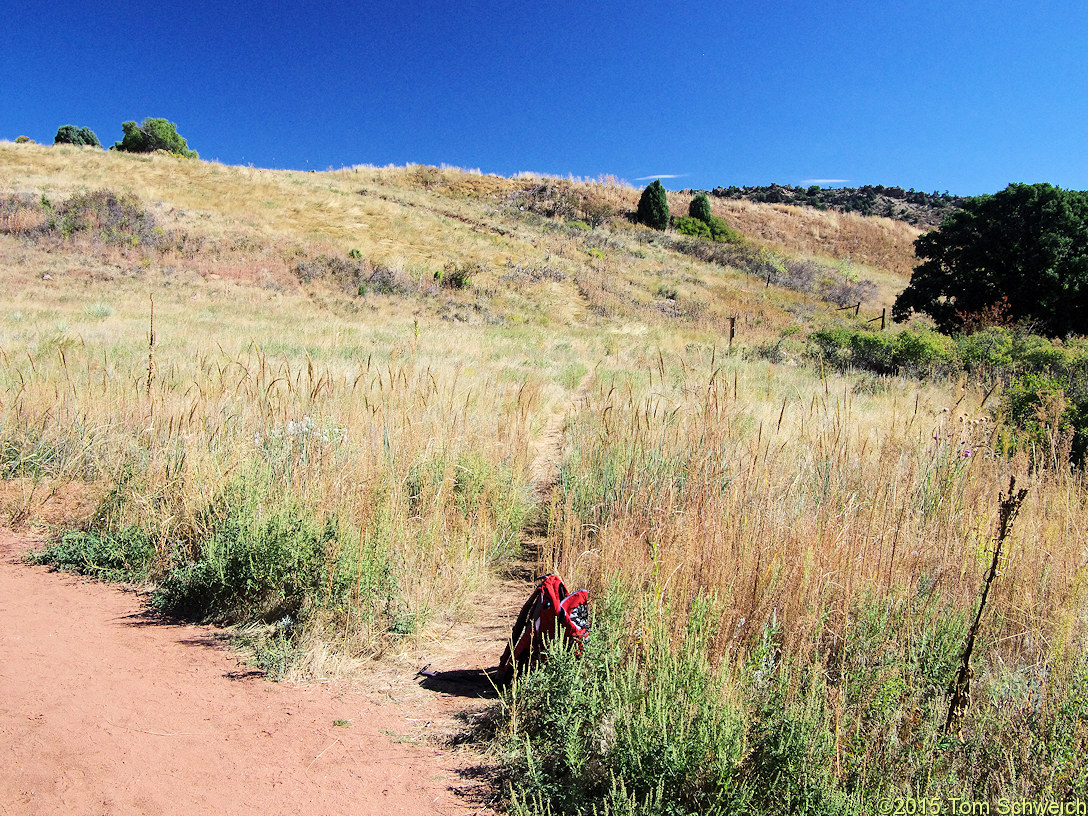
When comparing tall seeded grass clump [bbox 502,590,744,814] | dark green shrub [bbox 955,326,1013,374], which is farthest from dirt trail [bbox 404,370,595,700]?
dark green shrub [bbox 955,326,1013,374]

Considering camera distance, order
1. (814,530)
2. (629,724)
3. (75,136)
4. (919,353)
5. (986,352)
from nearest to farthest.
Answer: (629,724) < (814,530) < (986,352) < (919,353) < (75,136)

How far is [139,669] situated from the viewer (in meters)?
2.99

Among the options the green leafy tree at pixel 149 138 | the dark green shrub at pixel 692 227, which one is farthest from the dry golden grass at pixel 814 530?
the green leafy tree at pixel 149 138

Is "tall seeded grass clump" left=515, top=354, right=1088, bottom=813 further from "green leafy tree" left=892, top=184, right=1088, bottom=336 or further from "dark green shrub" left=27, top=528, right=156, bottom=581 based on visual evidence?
"green leafy tree" left=892, top=184, right=1088, bottom=336

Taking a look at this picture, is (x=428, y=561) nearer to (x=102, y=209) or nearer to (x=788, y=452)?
(x=788, y=452)

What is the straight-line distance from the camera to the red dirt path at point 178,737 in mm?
2215

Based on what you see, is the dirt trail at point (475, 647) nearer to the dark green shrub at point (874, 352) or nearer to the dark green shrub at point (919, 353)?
the dark green shrub at point (919, 353)

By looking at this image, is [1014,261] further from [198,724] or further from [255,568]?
[198,724]

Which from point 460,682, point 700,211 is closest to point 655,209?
point 700,211

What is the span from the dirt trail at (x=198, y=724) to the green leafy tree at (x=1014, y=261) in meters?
21.2

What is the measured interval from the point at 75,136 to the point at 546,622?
7195 cm

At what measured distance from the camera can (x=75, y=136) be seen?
5528cm

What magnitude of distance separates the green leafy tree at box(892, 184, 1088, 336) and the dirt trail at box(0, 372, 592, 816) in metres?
21.2

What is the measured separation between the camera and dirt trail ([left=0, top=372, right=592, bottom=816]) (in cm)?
223
